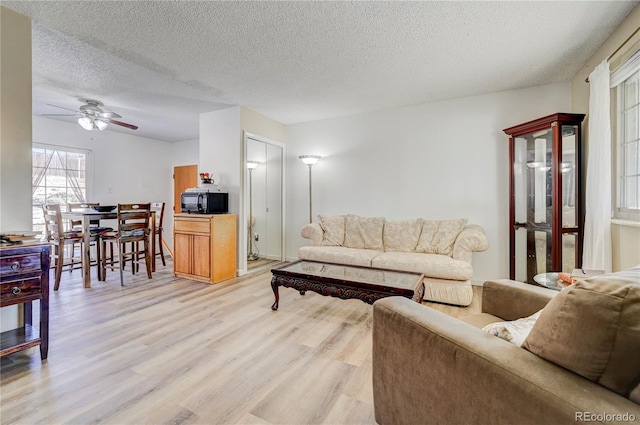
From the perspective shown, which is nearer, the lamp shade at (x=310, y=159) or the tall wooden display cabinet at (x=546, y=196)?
the tall wooden display cabinet at (x=546, y=196)

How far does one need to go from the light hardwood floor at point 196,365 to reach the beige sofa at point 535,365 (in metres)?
0.59

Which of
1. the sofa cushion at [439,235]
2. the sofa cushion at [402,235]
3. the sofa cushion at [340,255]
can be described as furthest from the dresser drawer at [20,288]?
the sofa cushion at [439,235]

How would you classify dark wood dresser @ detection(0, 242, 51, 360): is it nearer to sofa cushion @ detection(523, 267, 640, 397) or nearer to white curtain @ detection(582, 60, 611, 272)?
sofa cushion @ detection(523, 267, 640, 397)

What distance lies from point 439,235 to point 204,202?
10.3 feet

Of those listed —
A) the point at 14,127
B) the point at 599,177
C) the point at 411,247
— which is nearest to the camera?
the point at 14,127

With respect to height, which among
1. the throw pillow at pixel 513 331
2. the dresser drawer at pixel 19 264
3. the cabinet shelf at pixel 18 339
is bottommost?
the cabinet shelf at pixel 18 339

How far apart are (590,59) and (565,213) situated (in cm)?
150

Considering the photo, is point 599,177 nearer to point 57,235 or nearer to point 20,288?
point 20,288

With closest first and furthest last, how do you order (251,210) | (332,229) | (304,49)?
(304,49) → (332,229) → (251,210)

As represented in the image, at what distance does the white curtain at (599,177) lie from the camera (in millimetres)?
2232

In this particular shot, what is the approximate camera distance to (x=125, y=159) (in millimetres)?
5574

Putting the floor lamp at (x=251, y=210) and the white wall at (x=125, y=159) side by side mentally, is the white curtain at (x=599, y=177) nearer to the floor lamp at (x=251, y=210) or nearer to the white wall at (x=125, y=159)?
the floor lamp at (x=251, y=210)

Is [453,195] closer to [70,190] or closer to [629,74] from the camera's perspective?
[629,74]

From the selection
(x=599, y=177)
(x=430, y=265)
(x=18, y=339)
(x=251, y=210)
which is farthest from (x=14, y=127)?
(x=599, y=177)
